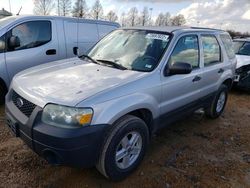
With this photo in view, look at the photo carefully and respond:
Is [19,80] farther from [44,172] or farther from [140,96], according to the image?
[140,96]

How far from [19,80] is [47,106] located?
94 cm

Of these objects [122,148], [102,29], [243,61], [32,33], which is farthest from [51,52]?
[243,61]

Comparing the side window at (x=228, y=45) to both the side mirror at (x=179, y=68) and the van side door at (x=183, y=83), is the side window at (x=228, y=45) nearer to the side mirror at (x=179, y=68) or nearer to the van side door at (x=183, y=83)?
the van side door at (x=183, y=83)

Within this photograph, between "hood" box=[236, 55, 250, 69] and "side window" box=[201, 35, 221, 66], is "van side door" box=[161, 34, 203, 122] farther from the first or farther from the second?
"hood" box=[236, 55, 250, 69]

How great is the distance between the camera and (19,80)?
329cm

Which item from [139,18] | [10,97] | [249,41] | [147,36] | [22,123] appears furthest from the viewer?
[139,18]

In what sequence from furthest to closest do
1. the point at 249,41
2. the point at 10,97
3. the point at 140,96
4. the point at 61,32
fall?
the point at 249,41, the point at 61,32, the point at 10,97, the point at 140,96

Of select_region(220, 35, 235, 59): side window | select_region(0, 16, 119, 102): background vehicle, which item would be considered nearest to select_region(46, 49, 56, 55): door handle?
select_region(0, 16, 119, 102): background vehicle

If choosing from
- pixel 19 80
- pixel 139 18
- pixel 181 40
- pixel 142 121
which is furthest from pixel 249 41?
pixel 139 18

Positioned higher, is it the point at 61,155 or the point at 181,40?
the point at 181,40

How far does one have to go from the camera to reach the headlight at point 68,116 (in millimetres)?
2514

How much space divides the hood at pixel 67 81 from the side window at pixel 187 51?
750 mm

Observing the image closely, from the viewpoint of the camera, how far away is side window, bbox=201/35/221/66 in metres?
4.43

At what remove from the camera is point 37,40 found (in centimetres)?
565
